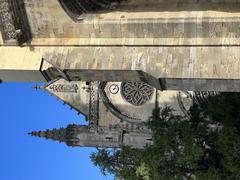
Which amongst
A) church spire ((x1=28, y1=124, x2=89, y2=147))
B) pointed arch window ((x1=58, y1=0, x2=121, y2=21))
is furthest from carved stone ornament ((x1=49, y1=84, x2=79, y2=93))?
pointed arch window ((x1=58, y1=0, x2=121, y2=21))

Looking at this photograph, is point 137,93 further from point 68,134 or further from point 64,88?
point 68,134

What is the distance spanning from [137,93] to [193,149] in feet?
30.2

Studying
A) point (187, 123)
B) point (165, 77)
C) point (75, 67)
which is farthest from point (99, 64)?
point (187, 123)

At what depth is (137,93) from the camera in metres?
29.6

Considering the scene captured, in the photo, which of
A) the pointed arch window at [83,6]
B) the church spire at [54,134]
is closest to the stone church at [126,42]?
the pointed arch window at [83,6]

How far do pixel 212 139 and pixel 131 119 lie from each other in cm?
794

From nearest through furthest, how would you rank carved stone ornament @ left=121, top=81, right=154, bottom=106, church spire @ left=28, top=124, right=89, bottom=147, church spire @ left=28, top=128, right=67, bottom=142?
carved stone ornament @ left=121, top=81, right=154, bottom=106
church spire @ left=28, top=124, right=89, bottom=147
church spire @ left=28, top=128, right=67, bottom=142

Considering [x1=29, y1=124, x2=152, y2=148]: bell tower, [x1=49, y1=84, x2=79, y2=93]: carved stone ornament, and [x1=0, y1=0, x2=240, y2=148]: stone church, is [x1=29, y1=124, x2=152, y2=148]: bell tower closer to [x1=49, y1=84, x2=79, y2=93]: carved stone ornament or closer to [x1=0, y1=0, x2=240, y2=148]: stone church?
[x1=49, y1=84, x2=79, y2=93]: carved stone ornament

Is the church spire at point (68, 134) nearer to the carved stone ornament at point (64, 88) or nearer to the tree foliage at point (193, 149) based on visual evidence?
the carved stone ornament at point (64, 88)

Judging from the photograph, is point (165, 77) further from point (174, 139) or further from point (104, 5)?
point (174, 139)

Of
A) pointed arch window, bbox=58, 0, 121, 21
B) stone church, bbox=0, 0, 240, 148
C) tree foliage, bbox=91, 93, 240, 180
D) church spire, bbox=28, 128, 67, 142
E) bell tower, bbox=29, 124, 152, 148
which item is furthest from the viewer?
church spire, bbox=28, 128, 67, 142

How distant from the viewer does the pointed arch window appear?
14573mm

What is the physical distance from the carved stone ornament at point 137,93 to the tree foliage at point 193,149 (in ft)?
20.2

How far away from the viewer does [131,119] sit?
2908 centimetres
